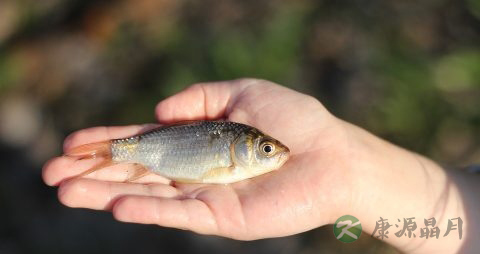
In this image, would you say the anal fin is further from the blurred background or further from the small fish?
the blurred background

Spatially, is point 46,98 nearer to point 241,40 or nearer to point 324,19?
point 241,40

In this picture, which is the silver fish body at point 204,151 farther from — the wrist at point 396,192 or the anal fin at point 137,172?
the wrist at point 396,192

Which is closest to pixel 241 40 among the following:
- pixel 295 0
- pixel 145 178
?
pixel 295 0

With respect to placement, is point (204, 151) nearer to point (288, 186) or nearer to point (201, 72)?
point (288, 186)

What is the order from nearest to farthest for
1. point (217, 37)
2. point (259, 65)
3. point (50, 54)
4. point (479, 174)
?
point (479, 174), point (259, 65), point (217, 37), point (50, 54)

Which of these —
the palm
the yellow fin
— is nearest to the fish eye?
the palm

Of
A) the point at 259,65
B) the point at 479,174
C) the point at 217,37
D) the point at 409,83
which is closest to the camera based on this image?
the point at 479,174
